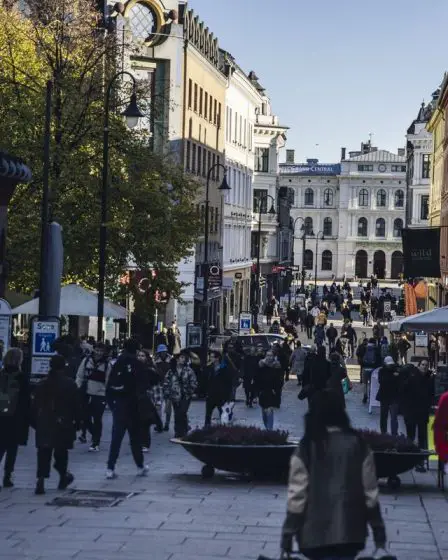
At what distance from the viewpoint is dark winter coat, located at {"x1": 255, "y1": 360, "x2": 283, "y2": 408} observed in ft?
80.1

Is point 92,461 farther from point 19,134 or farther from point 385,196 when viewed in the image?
point 385,196

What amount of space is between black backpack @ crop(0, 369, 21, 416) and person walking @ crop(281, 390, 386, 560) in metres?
7.78

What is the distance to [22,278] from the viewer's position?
1452 inches

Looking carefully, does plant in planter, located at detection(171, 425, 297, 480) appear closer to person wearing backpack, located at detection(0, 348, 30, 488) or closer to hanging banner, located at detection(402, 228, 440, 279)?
person wearing backpack, located at detection(0, 348, 30, 488)

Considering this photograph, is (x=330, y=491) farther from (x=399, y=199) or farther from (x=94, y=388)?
(x=399, y=199)

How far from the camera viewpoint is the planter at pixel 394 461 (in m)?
16.6

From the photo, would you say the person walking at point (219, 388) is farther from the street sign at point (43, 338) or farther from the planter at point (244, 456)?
the planter at point (244, 456)

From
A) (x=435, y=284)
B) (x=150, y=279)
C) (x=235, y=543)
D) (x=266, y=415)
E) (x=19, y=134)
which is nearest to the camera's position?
(x=235, y=543)

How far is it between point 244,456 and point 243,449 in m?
0.12

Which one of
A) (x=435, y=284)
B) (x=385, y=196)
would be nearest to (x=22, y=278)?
(x=435, y=284)

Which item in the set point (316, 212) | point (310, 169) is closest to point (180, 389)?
point (316, 212)

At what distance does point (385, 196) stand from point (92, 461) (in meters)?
158

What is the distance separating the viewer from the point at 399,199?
174 meters

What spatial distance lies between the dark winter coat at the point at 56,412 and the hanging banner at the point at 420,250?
2798 cm
